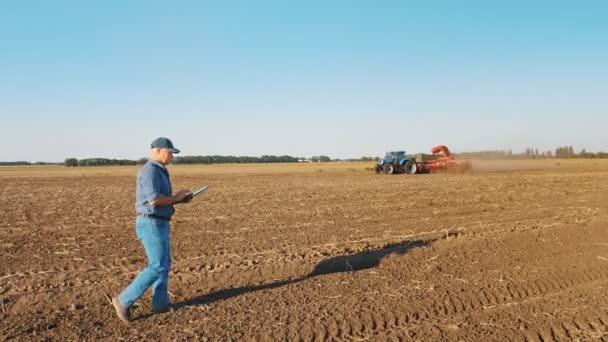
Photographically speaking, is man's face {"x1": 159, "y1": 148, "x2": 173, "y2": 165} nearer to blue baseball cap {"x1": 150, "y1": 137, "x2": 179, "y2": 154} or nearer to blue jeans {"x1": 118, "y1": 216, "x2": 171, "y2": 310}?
blue baseball cap {"x1": 150, "y1": 137, "x2": 179, "y2": 154}

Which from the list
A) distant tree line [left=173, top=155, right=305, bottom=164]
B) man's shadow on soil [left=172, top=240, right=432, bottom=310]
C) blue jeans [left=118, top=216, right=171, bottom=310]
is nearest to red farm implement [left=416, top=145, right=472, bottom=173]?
man's shadow on soil [left=172, top=240, right=432, bottom=310]

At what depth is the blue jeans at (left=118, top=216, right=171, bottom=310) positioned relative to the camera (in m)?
5.13

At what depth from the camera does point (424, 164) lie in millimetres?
32000

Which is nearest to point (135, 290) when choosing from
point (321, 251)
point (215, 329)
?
point (215, 329)

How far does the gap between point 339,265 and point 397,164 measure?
86.0 ft

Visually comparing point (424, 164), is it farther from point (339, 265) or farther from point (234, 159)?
point (234, 159)

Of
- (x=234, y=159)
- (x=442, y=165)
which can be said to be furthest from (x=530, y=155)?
(x=234, y=159)

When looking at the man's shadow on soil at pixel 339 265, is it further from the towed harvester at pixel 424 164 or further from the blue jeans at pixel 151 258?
the towed harvester at pixel 424 164

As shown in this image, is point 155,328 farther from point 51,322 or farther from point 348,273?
point 348,273

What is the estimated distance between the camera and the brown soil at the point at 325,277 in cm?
503

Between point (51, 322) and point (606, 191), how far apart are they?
19.9 meters

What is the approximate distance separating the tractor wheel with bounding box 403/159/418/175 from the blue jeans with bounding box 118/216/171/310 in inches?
1099

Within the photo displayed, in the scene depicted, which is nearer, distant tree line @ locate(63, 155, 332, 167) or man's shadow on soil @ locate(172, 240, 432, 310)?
man's shadow on soil @ locate(172, 240, 432, 310)

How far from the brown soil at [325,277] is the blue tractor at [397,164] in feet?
63.1
